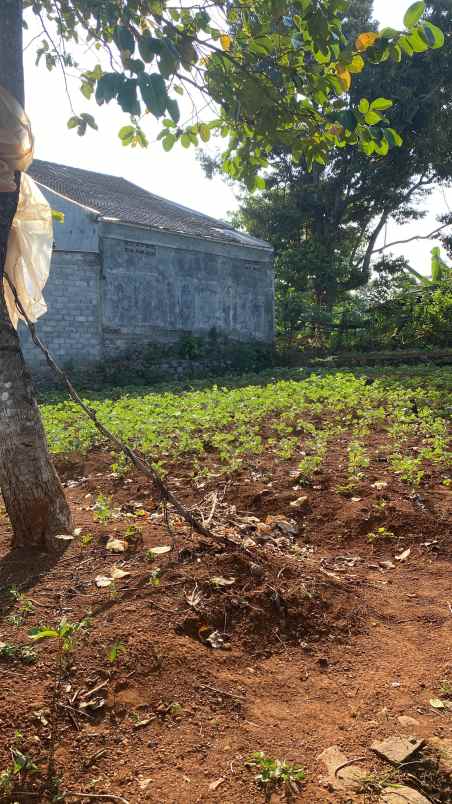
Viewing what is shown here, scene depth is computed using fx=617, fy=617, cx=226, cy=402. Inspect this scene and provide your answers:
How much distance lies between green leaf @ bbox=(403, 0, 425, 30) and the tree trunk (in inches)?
80.0

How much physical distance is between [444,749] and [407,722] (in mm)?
193

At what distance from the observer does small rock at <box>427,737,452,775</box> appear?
208 cm

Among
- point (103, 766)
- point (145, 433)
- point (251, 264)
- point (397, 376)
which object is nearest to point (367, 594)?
point (103, 766)

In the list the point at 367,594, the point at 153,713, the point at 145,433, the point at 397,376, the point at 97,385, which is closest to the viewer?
the point at 153,713

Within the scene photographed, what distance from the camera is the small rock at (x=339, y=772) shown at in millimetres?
2029

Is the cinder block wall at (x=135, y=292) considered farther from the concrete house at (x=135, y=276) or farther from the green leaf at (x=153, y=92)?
the green leaf at (x=153, y=92)

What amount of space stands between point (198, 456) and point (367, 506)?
2.01 meters

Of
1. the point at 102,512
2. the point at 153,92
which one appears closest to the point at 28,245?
the point at 153,92

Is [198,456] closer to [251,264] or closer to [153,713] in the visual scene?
[153,713]

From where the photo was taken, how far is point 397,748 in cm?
215

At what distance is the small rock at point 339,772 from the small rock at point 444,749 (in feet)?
0.86

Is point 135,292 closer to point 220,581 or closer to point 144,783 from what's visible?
point 220,581

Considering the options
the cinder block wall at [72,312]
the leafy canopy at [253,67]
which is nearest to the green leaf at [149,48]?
the leafy canopy at [253,67]

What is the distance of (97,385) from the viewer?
46.6ft
